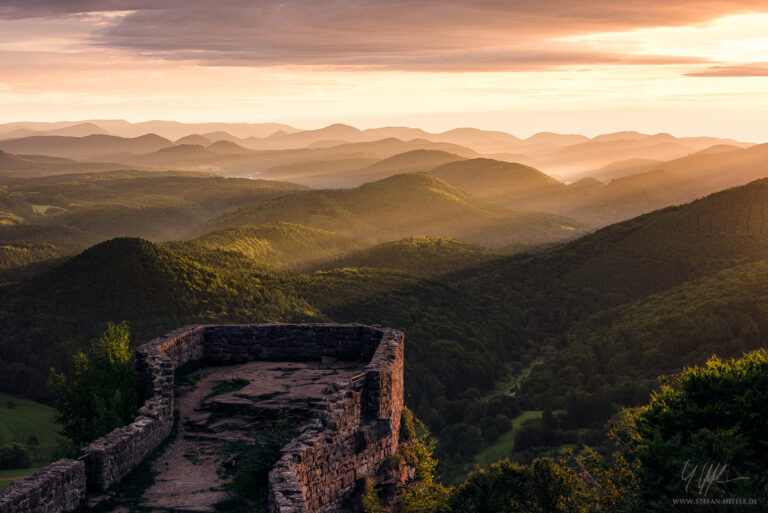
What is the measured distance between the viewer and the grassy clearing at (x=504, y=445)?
239ft

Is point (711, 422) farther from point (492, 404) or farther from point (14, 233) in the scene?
point (14, 233)

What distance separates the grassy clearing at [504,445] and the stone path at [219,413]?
4922 centimetres

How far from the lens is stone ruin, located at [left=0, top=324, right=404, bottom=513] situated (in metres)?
14.2

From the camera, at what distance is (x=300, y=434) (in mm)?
16672

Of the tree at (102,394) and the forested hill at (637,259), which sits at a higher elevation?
the tree at (102,394)

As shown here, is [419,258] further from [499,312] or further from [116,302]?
[116,302]

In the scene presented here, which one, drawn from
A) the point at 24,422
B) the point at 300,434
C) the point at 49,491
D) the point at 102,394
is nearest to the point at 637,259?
the point at 24,422

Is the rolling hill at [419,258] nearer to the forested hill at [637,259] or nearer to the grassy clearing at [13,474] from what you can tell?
the forested hill at [637,259]

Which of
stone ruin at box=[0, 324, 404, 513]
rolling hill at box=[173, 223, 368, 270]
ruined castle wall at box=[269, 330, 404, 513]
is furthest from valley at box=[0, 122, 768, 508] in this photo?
ruined castle wall at box=[269, 330, 404, 513]

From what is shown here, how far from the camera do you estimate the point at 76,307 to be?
87938 millimetres

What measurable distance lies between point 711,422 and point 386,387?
30.3 ft
